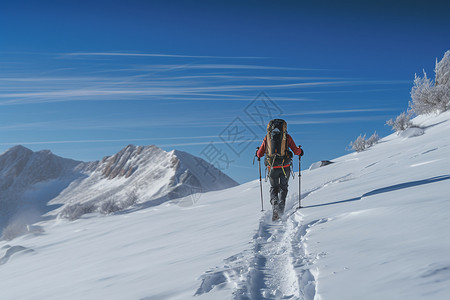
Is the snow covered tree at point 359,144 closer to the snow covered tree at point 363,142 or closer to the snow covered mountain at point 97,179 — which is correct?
the snow covered tree at point 363,142

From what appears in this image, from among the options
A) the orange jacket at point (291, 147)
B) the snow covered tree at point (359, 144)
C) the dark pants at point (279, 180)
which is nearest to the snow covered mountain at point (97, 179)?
the snow covered tree at point (359, 144)

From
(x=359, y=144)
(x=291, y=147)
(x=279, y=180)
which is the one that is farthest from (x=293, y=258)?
(x=359, y=144)

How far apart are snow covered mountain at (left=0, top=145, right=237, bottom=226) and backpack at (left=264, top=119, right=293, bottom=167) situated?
132 ft

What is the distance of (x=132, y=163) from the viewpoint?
124000 millimetres

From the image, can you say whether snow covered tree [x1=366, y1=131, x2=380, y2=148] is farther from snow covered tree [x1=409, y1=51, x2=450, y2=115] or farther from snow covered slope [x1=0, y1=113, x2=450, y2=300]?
snow covered slope [x1=0, y1=113, x2=450, y2=300]

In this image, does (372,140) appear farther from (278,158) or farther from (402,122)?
(278,158)

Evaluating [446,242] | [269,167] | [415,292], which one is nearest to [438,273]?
[415,292]

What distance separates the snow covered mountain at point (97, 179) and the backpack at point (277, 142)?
4032 centimetres

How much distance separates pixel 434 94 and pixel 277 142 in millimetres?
15348

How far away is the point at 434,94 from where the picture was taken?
60.7ft

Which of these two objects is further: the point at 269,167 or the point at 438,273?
the point at 269,167

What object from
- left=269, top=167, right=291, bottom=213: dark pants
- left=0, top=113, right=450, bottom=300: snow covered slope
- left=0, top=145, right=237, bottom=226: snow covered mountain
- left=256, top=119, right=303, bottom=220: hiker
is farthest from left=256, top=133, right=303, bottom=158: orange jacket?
left=0, top=145, right=237, bottom=226: snow covered mountain

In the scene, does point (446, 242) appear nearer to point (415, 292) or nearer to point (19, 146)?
point (415, 292)

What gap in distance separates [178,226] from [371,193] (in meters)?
4.32
